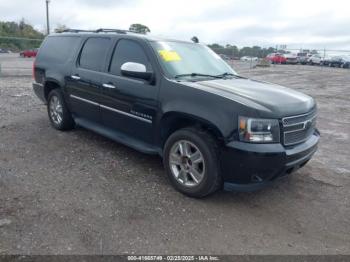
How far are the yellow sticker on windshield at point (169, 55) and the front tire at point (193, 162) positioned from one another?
3.42ft

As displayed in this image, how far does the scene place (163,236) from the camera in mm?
3209

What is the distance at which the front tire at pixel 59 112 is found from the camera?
6.10 m

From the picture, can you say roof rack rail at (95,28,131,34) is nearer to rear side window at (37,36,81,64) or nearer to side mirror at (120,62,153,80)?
rear side window at (37,36,81,64)

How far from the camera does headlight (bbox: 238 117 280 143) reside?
346 centimetres

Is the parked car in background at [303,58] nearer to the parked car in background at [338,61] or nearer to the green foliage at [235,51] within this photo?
the parked car in background at [338,61]

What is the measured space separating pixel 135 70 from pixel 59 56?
2.46 metres

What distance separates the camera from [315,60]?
42219mm

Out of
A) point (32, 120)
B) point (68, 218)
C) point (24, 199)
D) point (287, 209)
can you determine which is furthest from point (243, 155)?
point (32, 120)

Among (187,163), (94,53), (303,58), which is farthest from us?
(303,58)

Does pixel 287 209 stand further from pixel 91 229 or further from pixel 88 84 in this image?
pixel 88 84

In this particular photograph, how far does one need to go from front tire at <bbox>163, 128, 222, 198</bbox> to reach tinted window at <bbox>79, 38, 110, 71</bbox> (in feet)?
6.25

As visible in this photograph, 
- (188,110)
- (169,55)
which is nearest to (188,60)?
(169,55)

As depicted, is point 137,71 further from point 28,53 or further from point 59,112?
point 28,53

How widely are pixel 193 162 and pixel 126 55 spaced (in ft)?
6.24
